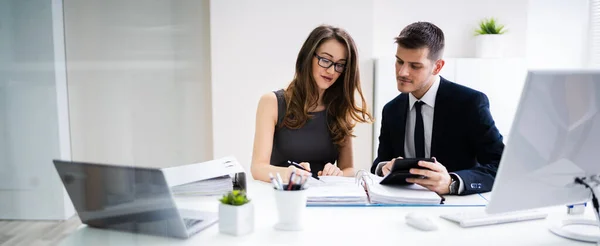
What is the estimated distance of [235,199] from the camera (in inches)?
43.4

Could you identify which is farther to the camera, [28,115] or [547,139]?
[28,115]

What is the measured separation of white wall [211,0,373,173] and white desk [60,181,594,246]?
6.48 ft

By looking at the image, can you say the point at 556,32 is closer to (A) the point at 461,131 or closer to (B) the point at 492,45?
(B) the point at 492,45

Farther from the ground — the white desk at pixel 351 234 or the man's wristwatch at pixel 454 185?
the man's wristwatch at pixel 454 185

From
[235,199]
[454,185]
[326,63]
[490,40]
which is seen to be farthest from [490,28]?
[235,199]

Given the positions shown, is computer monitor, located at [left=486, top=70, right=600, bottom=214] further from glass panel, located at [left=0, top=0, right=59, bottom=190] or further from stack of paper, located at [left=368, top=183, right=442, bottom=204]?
glass panel, located at [left=0, top=0, right=59, bottom=190]

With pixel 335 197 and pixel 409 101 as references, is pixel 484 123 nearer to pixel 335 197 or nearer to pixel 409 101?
pixel 409 101

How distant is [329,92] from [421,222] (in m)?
1.07

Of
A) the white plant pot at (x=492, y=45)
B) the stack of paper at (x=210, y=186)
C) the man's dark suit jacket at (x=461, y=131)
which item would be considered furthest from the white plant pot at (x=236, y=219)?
the white plant pot at (x=492, y=45)

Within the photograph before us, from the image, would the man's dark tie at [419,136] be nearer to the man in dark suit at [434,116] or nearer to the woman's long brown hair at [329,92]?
the man in dark suit at [434,116]

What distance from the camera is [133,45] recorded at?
6.39 ft

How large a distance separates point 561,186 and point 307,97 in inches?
46.8

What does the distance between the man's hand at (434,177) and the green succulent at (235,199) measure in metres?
0.57

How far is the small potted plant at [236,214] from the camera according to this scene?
3.55 feet
